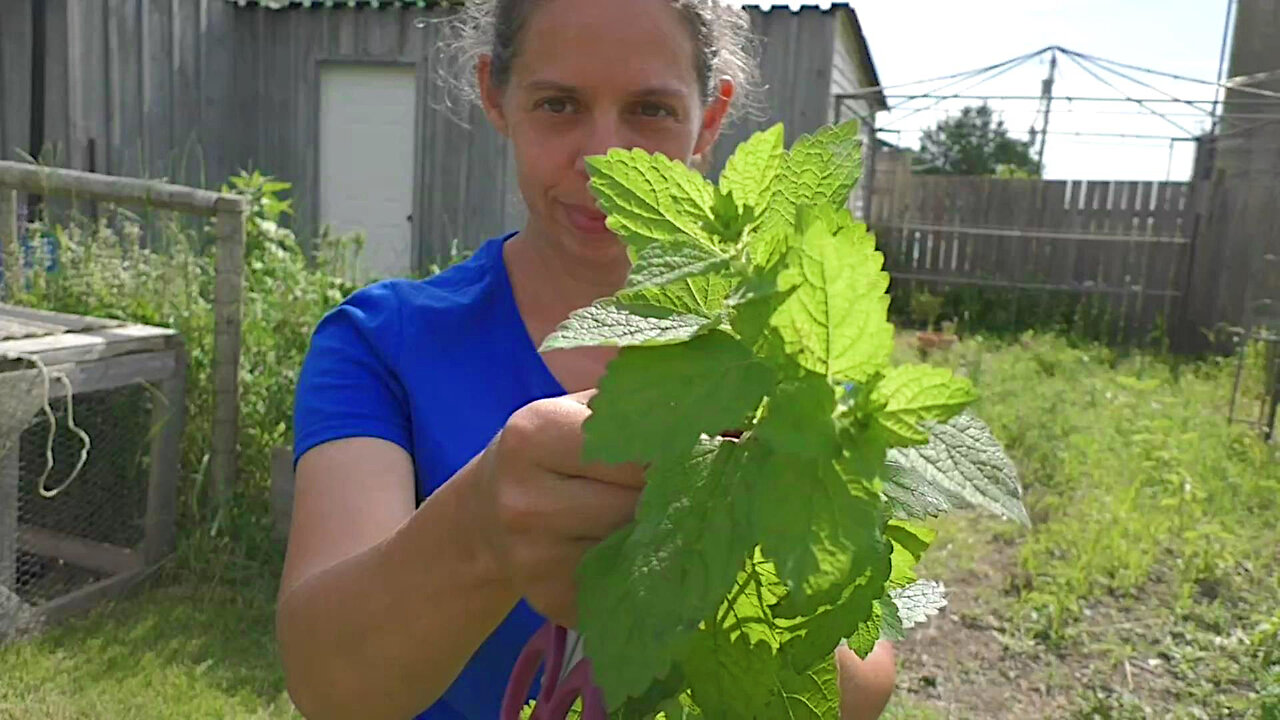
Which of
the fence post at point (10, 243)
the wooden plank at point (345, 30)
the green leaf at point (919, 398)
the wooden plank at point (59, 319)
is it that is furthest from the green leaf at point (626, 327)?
the wooden plank at point (345, 30)

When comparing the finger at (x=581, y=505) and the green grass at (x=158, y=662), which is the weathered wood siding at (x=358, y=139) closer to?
the green grass at (x=158, y=662)

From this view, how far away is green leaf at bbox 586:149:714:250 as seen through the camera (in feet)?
2.17

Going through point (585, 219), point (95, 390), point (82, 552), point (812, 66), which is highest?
point (812, 66)

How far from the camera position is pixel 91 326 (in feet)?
11.3

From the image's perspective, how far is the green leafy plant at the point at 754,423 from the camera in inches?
22.4

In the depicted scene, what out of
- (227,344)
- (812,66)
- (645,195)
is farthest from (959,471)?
(812,66)

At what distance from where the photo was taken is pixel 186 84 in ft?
29.9

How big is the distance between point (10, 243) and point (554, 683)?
3.89 meters

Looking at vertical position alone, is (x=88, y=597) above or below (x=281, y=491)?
below

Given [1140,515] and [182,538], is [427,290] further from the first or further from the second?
[1140,515]

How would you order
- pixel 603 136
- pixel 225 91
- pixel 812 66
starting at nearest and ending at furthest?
pixel 603 136 → pixel 812 66 → pixel 225 91

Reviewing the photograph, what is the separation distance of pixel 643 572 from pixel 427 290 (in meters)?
0.88

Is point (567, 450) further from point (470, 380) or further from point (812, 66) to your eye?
point (812, 66)

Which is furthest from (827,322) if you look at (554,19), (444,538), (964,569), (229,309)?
(964,569)
